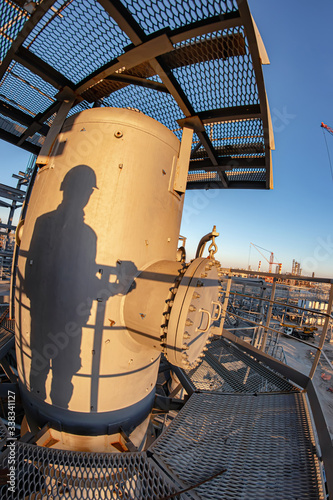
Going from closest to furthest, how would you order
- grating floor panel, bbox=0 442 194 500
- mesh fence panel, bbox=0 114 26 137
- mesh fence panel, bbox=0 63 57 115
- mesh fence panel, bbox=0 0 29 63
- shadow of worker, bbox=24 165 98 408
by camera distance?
grating floor panel, bbox=0 442 194 500 → shadow of worker, bbox=24 165 98 408 → mesh fence panel, bbox=0 0 29 63 → mesh fence panel, bbox=0 63 57 115 → mesh fence panel, bbox=0 114 26 137

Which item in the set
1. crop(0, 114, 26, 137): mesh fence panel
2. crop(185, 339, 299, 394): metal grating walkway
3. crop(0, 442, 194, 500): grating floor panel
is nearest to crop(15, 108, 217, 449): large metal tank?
crop(0, 442, 194, 500): grating floor panel

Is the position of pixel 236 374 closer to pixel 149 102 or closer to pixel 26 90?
pixel 149 102

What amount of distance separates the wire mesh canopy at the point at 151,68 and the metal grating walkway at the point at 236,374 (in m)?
2.83

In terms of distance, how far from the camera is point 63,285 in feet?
5.75

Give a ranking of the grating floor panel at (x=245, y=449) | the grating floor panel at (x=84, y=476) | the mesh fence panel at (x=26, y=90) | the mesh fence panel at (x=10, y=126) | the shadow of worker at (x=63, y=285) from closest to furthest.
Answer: the grating floor panel at (x=84, y=476)
the grating floor panel at (x=245, y=449)
the shadow of worker at (x=63, y=285)
the mesh fence panel at (x=26, y=90)
the mesh fence panel at (x=10, y=126)

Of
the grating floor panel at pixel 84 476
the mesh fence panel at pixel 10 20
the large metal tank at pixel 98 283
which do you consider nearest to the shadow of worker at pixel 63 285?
the large metal tank at pixel 98 283

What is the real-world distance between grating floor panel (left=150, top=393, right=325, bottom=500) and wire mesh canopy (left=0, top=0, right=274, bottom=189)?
301cm

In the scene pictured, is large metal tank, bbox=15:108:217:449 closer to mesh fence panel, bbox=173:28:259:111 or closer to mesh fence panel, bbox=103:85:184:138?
mesh fence panel, bbox=173:28:259:111

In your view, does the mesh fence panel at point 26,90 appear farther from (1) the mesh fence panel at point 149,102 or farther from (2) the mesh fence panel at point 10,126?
(1) the mesh fence panel at point 149,102

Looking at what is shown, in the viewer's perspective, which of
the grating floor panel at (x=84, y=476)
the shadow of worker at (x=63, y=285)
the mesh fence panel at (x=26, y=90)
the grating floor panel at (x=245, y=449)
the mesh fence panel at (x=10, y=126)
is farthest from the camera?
the mesh fence panel at (x=10, y=126)

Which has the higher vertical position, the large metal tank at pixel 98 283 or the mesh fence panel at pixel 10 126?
the mesh fence panel at pixel 10 126

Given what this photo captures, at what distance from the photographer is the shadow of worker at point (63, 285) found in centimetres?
175

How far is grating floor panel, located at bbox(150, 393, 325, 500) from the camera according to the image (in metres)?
1.43

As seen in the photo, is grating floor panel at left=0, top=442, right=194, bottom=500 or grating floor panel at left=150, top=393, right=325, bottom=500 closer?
grating floor panel at left=0, top=442, right=194, bottom=500
